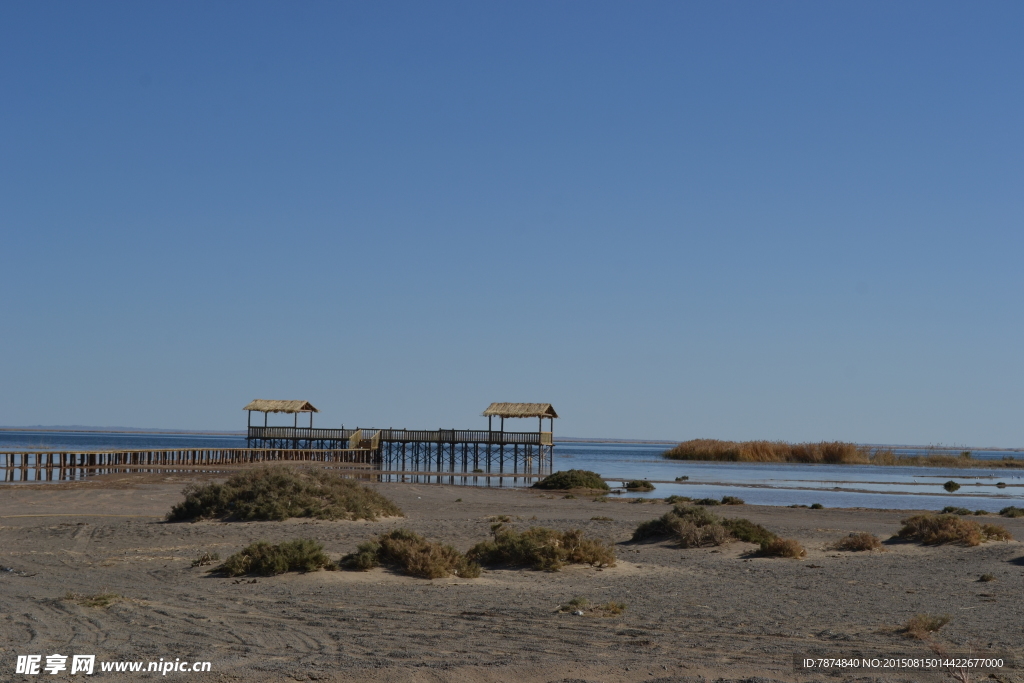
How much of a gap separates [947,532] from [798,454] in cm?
6840

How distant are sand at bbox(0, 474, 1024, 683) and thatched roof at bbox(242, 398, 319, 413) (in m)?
44.2

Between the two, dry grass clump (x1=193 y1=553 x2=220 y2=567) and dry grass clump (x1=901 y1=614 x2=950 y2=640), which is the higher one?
dry grass clump (x1=901 y1=614 x2=950 y2=640)

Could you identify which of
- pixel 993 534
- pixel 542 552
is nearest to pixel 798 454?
pixel 993 534

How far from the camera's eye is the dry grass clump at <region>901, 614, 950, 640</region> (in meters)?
9.27

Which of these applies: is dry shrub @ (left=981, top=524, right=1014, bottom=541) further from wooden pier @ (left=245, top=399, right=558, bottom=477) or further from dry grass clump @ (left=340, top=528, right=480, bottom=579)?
wooden pier @ (left=245, top=399, right=558, bottom=477)

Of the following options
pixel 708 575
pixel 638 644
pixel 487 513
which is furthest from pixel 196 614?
pixel 487 513

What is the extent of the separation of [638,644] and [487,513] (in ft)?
55.1

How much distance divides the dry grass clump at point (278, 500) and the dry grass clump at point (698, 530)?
6513mm

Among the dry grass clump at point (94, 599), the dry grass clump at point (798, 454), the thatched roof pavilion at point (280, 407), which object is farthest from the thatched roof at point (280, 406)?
the dry grass clump at point (94, 599)

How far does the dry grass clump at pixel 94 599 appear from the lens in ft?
33.1

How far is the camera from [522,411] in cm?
6050

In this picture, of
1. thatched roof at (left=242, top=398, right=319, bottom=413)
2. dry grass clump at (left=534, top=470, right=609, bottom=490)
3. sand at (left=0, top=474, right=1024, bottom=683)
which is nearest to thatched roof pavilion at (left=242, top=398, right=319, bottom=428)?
thatched roof at (left=242, top=398, right=319, bottom=413)

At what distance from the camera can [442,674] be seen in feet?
23.7

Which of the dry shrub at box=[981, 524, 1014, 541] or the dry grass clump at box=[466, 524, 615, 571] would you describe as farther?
the dry shrub at box=[981, 524, 1014, 541]
